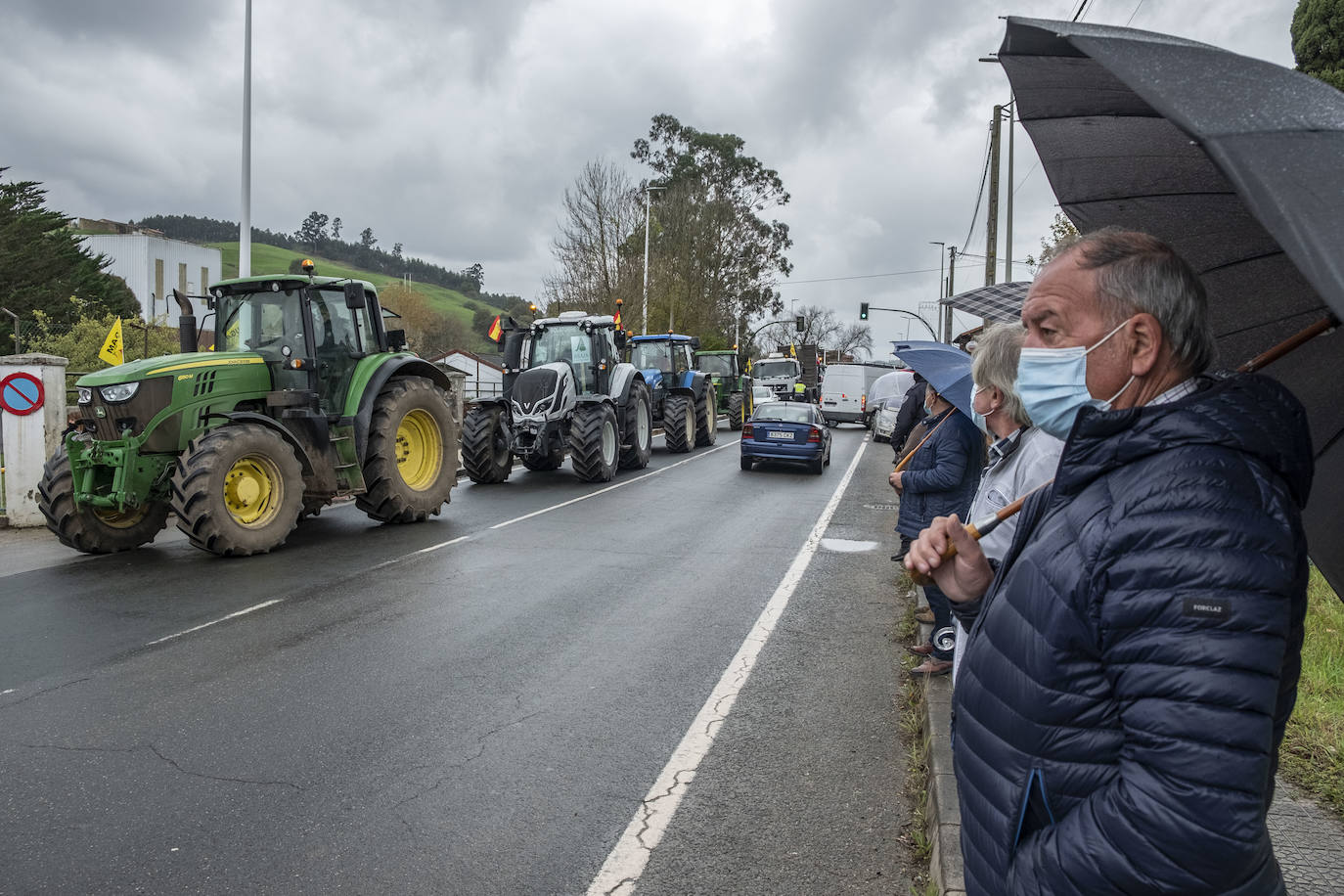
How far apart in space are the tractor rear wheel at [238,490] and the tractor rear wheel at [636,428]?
317 inches

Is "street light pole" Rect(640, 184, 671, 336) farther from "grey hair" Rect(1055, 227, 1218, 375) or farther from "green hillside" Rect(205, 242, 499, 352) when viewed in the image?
"green hillside" Rect(205, 242, 499, 352)

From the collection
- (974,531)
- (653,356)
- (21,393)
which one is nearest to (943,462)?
(974,531)

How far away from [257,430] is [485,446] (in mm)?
5928

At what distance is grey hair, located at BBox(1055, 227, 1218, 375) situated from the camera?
165 centimetres

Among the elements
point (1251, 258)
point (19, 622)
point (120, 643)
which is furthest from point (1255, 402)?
point (19, 622)

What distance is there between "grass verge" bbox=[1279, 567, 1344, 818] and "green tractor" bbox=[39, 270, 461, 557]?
8.08 metres

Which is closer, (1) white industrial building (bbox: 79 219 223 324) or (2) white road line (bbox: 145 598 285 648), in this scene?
(2) white road line (bbox: 145 598 285 648)

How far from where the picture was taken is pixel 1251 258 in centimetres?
217

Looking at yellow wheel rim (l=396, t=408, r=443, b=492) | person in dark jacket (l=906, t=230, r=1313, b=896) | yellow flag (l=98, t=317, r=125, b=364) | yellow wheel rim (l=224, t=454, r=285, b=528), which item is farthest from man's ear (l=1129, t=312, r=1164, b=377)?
yellow flag (l=98, t=317, r=125, b=364)

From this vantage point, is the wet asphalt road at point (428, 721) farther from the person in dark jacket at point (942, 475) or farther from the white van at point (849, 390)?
the white van at point (849, 390)

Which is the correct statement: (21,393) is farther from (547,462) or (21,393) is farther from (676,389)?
(676,389)

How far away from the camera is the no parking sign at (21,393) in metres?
10.8

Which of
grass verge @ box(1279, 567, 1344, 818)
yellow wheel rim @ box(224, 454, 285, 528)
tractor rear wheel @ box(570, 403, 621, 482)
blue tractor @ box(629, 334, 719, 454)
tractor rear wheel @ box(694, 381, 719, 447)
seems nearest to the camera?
grass verge @ box(1279, 567, 1344, 818)

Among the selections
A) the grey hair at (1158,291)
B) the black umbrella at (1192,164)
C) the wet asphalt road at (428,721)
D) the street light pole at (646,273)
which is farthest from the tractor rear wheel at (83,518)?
the street light pole at (646,273)
